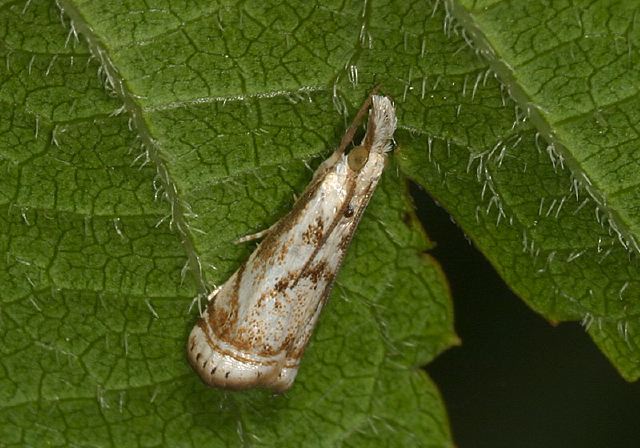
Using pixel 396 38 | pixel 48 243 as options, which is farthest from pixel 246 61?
pixel 48 243

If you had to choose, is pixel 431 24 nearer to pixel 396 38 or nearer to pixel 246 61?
pixel 396 38

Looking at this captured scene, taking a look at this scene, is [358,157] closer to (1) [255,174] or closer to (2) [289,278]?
(1) [255,174]

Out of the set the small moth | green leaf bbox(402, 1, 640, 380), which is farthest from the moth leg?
green leaf bbox(402, 1, 640, 380)

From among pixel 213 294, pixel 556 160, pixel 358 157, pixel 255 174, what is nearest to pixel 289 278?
pixel 213 294

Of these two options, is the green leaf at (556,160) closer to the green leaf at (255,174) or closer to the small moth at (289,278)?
the green leaf at (255,174)

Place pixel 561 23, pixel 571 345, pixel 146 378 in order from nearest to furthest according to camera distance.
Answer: pixel 561 23
pixel 146 378
pixel 571 345

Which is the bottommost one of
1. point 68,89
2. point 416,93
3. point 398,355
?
point 398,355

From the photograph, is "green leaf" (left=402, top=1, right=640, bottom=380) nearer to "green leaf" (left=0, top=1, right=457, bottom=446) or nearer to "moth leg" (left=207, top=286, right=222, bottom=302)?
"green leaf" (left=0, top=1, right=457, bottom=446)
